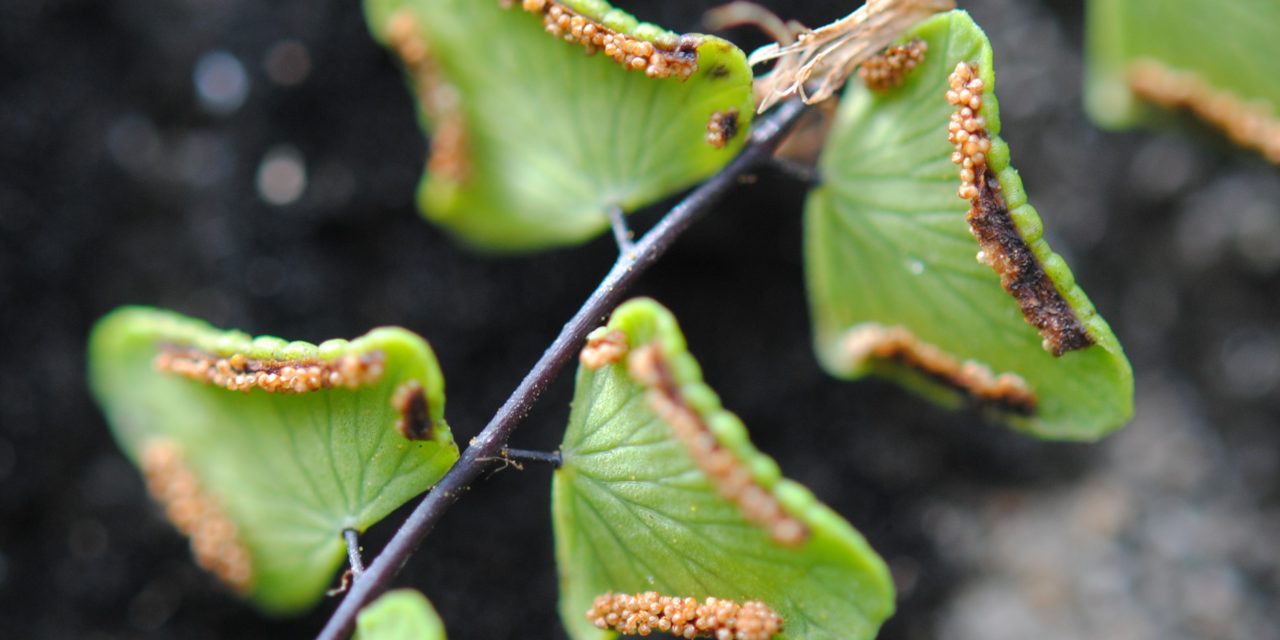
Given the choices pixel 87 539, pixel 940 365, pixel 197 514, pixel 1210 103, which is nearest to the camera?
pixel 940 365

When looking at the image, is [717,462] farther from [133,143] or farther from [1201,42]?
[133,143]

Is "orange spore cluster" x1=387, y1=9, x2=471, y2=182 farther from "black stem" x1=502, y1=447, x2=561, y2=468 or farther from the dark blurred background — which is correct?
"black stem" x1=502, y1=447, x2=561, y2=468

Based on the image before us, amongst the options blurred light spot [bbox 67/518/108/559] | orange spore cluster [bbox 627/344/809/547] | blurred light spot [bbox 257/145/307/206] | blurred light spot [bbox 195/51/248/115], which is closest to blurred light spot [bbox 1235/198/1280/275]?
orange spore cluster [bbox 627/344/809/547]

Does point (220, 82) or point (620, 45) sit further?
point (220, 82)

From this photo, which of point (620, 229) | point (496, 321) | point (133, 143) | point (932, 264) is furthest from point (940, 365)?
point (133, 143)

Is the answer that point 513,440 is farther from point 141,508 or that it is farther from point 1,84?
point 1,84

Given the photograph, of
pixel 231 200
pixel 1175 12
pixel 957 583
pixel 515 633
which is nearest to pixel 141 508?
pixel 231 200

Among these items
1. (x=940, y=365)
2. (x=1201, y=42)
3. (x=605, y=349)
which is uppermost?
(x=605, y=349)
